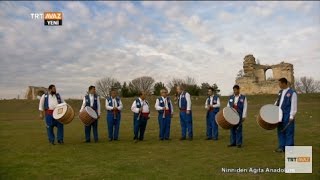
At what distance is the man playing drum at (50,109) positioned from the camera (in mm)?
12961

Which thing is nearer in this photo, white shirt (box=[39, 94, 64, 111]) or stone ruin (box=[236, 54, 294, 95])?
white shirt (box=[39, 94, 64, 111])

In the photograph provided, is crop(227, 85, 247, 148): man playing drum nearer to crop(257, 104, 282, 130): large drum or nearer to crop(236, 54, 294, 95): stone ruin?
crop(257, 104, 282, 130): large drum

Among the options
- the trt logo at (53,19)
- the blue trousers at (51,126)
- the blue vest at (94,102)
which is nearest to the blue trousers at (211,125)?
the blue vest at (94,102)

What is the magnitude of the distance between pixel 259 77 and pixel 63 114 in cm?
5020

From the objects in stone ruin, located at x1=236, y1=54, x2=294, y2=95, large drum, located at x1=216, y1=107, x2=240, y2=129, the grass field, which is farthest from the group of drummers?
stone ruin, located at x1=236, y1=54, x2=294, y2=95

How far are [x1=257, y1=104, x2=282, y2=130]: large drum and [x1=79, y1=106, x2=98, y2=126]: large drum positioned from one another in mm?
5570

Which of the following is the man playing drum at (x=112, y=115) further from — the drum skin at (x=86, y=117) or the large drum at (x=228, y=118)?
the large drum at (x=228, y=118)

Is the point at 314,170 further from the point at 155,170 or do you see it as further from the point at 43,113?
the point at 43,113

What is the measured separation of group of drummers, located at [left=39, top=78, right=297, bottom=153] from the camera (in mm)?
10320

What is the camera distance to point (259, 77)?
59312 millimetres

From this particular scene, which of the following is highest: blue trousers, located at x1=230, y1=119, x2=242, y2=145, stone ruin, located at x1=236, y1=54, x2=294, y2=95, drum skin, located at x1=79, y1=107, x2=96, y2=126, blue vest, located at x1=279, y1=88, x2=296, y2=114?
stone ruin, located at x1=236, y1=54, x2=294, y2=95

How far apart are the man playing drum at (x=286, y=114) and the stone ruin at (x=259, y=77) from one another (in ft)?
152

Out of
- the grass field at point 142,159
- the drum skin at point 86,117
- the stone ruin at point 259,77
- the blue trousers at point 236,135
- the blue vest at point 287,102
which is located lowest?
the grass field at point 142,159

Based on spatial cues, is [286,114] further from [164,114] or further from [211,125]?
[164,114]
